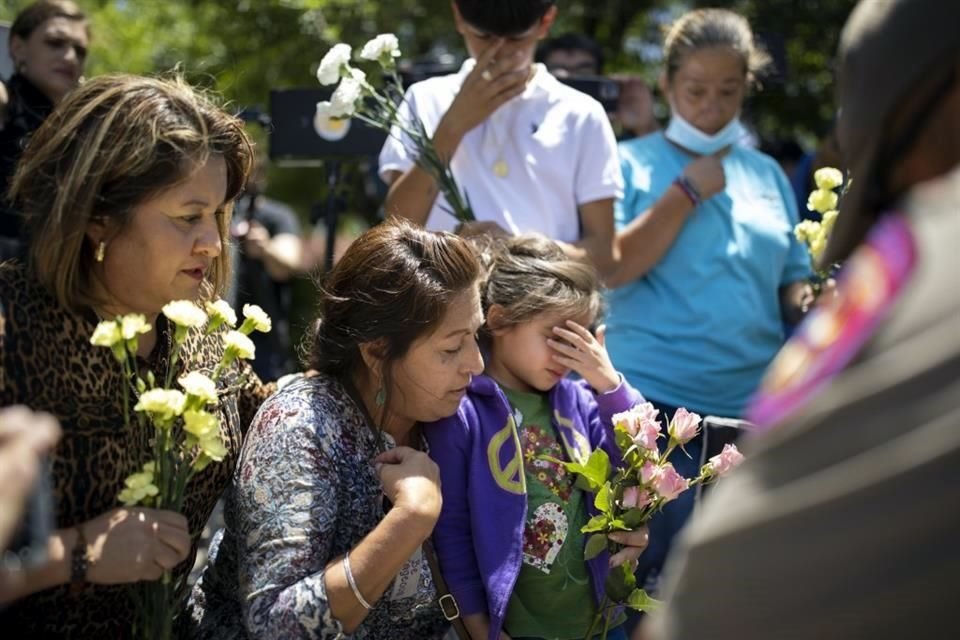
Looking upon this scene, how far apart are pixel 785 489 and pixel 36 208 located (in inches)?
64.1

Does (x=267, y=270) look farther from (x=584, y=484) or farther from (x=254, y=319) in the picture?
(x=254, y=319)

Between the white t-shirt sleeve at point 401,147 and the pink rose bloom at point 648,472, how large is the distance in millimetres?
1173

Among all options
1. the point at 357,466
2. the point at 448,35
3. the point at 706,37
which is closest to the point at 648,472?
the point at 357,466

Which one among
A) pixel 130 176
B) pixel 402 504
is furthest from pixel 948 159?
pixel 130 176

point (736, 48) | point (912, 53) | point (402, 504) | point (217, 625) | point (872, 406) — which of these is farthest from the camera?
point (736, 48)

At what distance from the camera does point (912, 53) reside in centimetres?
142

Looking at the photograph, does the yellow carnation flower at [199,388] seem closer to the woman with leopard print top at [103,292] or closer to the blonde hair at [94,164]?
the woman with leopard print top at [103,292]

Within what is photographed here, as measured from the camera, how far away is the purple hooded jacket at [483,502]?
9.15 feet

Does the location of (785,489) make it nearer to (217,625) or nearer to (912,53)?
(912,53)

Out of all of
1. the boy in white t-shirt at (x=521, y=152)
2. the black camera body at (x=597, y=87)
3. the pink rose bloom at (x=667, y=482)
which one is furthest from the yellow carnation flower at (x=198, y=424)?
the black camera body at (x=597, y=87)

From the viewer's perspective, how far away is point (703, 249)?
3842mm

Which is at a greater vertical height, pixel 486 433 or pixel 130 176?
pixel 130 176

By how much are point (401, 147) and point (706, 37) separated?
3.57ft

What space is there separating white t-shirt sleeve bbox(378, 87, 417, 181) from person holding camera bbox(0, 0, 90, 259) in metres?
1.10
